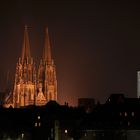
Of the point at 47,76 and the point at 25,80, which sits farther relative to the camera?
the point at 47,76

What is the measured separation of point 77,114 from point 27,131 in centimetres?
917

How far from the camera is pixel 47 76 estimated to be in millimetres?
98625

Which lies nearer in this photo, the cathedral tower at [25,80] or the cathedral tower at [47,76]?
the cathedral tower at [25,80]

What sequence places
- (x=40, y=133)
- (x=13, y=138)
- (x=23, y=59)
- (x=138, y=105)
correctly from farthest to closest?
1. (x=23, y=59)
2. (x=138, y=105)
3. (x=40, y=133)
4. (x=13, y=138)

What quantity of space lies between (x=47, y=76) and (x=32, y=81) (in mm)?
2552

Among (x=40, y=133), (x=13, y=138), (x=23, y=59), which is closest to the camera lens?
(x=13, y=138)

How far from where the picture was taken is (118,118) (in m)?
66.2

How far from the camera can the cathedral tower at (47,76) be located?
324 ft

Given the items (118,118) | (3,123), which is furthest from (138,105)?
(3,123)

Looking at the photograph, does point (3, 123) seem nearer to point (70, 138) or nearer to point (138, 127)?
point (70, 138)

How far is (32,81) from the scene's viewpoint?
319ft

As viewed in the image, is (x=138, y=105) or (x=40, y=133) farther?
(x=138, y=105)

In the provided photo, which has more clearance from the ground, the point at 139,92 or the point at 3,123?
the point at 139,92

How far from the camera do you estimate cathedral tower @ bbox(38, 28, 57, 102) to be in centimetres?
9869
